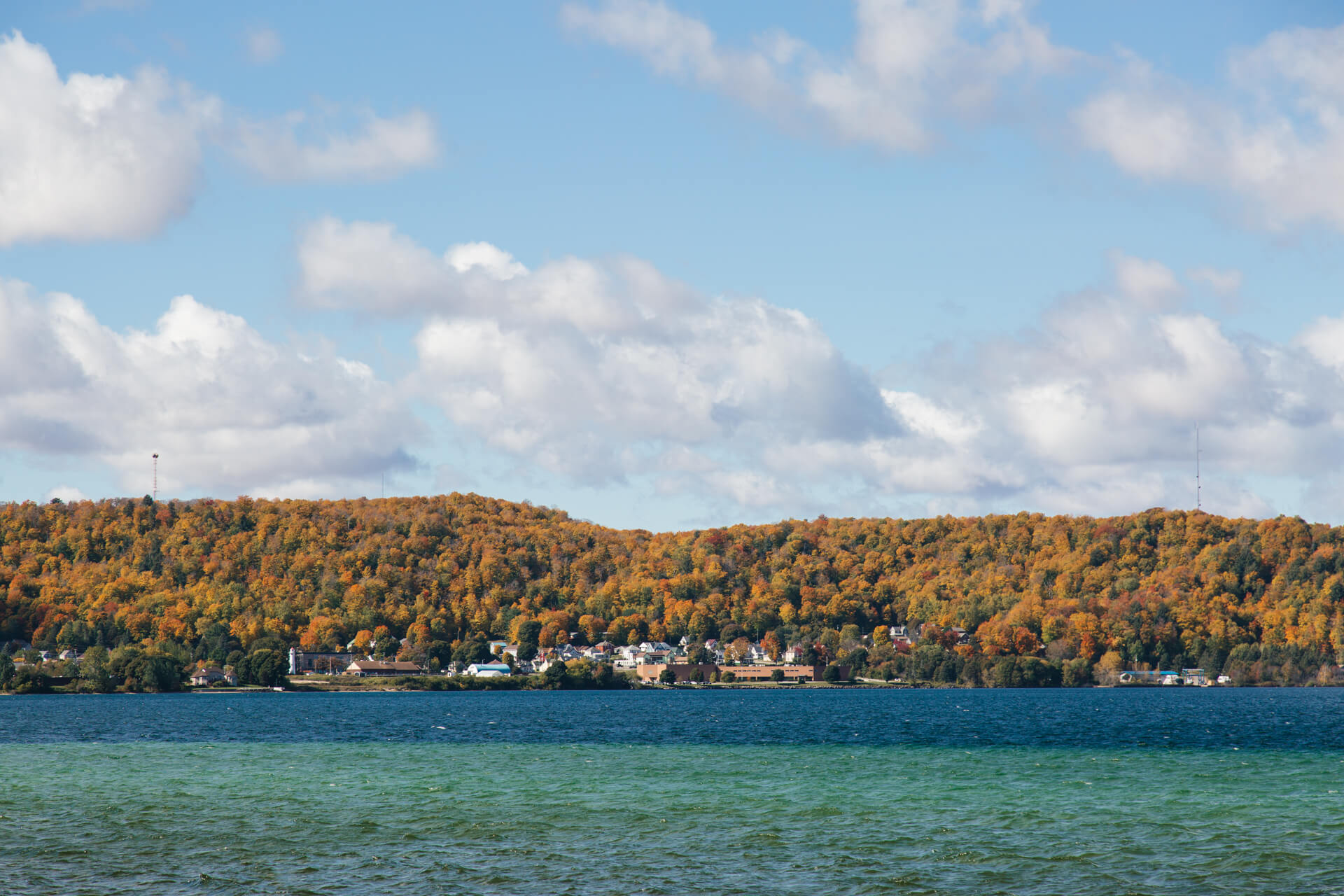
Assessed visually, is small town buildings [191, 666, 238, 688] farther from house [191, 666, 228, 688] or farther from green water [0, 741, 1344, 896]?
green water [0, 741, 1344, 896]

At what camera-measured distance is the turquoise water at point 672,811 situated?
33.2 meters

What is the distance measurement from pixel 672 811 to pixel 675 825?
3411 millimetres

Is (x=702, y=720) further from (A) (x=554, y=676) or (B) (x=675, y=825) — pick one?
(A) (x=554, y=676)

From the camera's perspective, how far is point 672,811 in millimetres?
45188

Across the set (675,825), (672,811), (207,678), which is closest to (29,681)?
(207,678)

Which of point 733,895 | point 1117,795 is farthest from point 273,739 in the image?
point 733,895

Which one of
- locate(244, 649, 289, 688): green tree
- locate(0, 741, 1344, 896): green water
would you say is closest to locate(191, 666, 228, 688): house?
locate(244, 649, 289, 688): green tree

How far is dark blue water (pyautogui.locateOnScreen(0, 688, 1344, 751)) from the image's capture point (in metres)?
84.4

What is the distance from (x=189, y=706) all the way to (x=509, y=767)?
87598mm

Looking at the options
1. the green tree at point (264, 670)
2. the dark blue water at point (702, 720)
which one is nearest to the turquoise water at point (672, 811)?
the dark blue water at point (702, 720)

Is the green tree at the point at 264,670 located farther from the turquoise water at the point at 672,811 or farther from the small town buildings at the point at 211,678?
the turquoise water at the point at 672,811

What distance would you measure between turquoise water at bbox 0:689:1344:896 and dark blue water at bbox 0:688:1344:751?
102 cm

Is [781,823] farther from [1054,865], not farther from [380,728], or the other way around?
[380,728]

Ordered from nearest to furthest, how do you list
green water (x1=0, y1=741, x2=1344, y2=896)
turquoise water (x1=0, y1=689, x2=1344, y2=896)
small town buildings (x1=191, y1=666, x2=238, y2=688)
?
1. green water (x1=0, y1=741, x2=1344, y2=896)
2. turquoise water (x1=0, y1=689, x2=1344, y2=896)
3. small town buildings (x1=191, y1=666, x2=238, y2=688)
